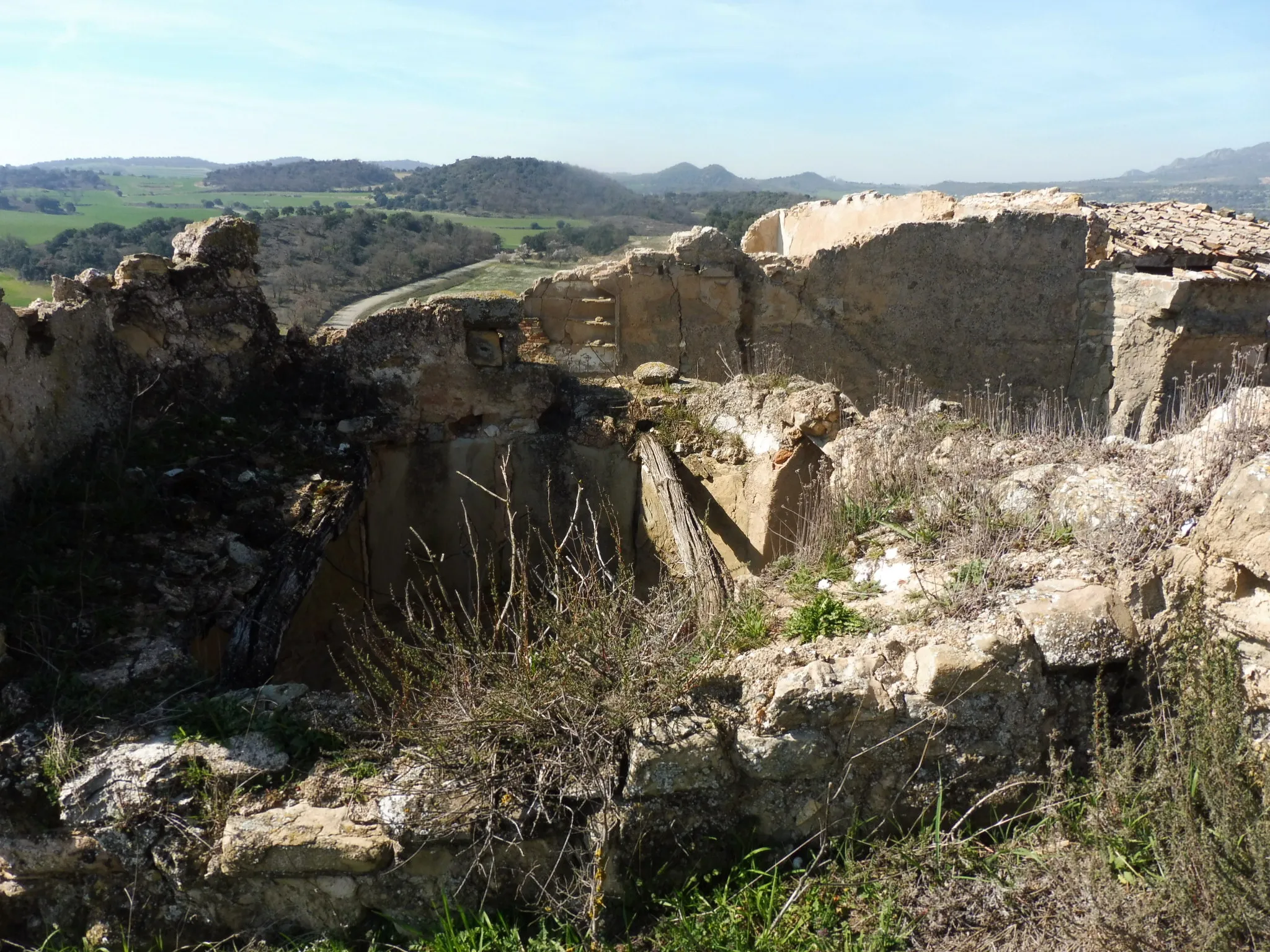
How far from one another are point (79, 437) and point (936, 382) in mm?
7616

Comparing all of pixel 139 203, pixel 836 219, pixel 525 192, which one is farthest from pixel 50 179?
pixel 836 219

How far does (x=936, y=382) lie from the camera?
9.35 m

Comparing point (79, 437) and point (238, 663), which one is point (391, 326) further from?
point (238, 663)

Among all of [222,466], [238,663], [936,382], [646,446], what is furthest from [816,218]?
[238,663]

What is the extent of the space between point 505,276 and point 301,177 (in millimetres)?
24551

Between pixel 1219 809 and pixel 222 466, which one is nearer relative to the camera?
pixel 1219 809

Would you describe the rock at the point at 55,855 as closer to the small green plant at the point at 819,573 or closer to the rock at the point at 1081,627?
the small green plant at the point at 819,573

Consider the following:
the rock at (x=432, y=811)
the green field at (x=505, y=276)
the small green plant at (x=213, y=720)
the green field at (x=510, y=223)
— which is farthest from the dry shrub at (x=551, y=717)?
the green field at (x=510, y=223)

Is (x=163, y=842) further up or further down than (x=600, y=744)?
further down

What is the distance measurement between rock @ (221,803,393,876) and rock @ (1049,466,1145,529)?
298 cm

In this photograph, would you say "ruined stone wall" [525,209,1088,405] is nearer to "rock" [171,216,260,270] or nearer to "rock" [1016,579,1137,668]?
"rock" [171,216,260,270]

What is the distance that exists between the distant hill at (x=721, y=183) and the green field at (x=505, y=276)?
817 inches

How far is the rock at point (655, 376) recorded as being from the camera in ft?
22.0

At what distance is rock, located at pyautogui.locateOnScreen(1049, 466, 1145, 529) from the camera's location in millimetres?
3676
